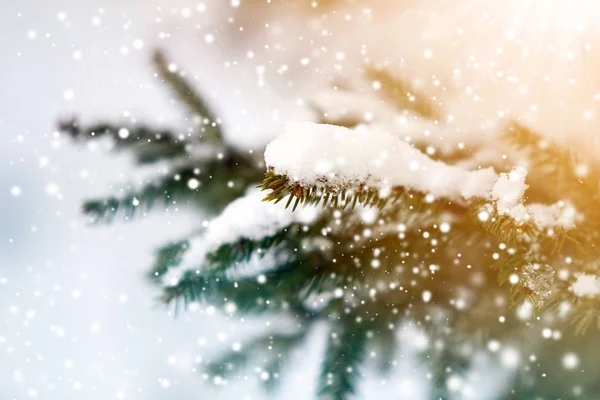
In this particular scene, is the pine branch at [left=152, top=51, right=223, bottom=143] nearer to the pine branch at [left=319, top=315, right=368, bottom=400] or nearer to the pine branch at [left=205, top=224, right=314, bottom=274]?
the pine branch at [left=205, top=224, right=314, bottom=274]

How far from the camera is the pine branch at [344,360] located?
512 millimetres

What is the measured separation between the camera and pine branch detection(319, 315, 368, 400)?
512 millimetres

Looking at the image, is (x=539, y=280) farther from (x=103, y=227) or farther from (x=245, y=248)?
(x=103, y=227)

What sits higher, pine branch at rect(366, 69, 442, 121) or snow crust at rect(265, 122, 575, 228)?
pine branch at rect(366, 69, 442, 121)

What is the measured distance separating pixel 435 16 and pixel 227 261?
27.7 inches

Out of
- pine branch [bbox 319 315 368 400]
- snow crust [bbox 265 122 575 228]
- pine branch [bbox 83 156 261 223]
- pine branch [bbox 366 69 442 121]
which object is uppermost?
pine branch [bbox 366 69 442 121]

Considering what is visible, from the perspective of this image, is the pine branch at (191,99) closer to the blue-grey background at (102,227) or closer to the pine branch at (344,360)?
the blue-grey background at (102,227)

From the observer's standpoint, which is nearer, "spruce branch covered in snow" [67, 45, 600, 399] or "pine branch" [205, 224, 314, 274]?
"spruce branch covered in snow" [67, 45, 600, 399]

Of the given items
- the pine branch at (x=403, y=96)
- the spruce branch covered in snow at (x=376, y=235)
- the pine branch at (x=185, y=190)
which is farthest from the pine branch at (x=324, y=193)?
the pine branch at (x=185, y=190)

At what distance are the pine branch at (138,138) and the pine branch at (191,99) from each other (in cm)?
4

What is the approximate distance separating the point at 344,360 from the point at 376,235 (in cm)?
17

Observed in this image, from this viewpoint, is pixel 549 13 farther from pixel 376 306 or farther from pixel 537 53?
pixel 376 306

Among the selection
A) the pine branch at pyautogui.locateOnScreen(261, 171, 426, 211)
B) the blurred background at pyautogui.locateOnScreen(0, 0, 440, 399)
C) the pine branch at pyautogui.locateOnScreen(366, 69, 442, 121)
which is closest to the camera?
the pine branch at pyautogui.locateOnScreen(261, 171, 426, 211)

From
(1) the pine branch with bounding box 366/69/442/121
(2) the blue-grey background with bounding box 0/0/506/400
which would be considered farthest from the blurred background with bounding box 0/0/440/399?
(1) the pine branch with bounding box 366/69/442/121
